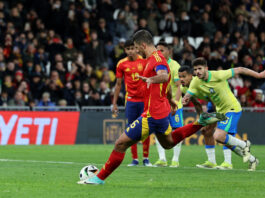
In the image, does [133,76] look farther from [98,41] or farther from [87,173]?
[98,41]

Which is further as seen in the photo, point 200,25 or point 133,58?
point 200,25

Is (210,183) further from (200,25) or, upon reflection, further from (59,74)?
(200,25)

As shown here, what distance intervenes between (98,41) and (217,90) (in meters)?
13.7

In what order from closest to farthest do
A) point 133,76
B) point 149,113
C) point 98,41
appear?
point 149,113 < point 133,76 < point 98,41

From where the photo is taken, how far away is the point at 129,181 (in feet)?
34.1

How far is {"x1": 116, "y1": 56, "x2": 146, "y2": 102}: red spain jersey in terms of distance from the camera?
1380 centimetres

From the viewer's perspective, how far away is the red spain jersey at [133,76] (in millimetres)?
13797

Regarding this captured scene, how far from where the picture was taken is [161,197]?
329 inches

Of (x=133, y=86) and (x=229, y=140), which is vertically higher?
(x=133, y=86)

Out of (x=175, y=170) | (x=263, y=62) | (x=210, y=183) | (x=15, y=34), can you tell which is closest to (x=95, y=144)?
(x=15, y=34)

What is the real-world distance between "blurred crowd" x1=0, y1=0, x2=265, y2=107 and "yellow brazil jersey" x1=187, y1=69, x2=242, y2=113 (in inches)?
422

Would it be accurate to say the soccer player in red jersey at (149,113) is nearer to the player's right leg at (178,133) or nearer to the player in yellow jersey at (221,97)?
the player's right leg at (178,133)

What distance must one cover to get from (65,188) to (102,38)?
1756cm

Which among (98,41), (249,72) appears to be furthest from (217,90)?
(98,41)
